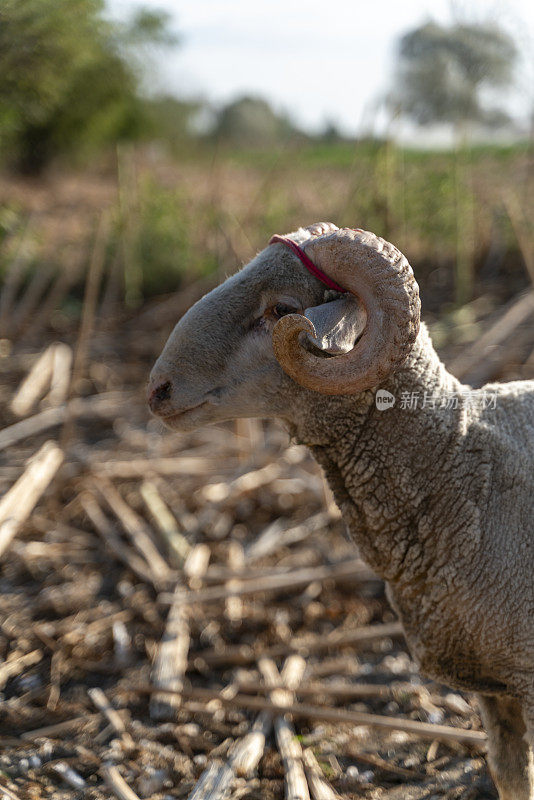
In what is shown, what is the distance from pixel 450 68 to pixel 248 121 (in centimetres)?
1376

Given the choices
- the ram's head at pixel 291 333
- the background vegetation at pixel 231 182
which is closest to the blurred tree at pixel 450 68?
the background vegetation at pixel 231 182

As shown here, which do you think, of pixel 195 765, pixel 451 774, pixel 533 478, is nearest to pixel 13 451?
pixel 195 765

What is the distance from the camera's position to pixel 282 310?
2.52 metres

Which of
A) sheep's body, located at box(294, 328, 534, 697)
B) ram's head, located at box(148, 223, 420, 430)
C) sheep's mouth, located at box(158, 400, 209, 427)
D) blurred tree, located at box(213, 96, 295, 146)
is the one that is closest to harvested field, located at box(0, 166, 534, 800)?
sheep's body, located at box(294, 328, 534, 697)

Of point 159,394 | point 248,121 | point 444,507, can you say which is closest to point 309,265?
point 159,394

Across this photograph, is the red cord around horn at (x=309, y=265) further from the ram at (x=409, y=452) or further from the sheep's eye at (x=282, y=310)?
the sheep's eye at (x=282, y=310)

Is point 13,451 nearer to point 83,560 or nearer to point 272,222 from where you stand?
point 83,560

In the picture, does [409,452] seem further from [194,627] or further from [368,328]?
[194,627]

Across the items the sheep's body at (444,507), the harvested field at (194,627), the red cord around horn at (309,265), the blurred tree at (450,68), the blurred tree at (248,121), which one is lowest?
the harvested field at (194,627)

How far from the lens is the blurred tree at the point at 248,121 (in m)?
17.4

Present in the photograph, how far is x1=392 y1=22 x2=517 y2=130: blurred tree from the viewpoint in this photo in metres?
5.37

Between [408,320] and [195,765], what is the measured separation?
2.31 meters

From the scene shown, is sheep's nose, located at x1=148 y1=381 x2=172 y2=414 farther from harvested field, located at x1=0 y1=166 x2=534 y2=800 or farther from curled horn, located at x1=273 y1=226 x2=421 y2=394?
harvested field, located at x1=0 y1=166 x2=534 y2=800

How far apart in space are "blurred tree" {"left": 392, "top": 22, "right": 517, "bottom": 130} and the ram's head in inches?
140
